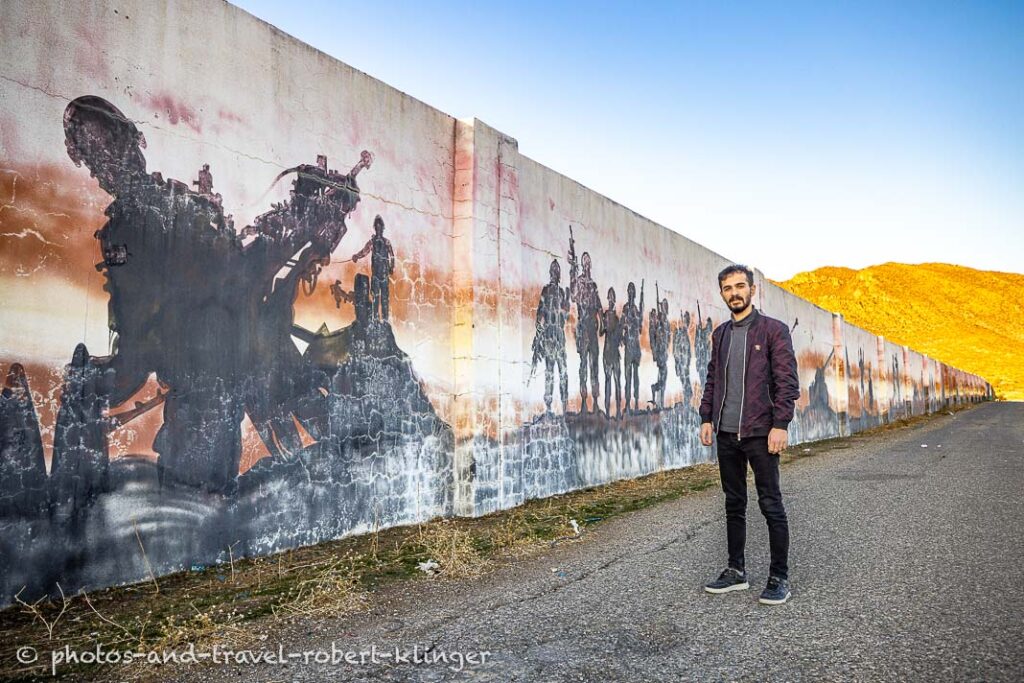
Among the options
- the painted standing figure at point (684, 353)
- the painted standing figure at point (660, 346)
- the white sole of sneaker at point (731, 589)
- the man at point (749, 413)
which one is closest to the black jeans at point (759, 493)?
the man at point (749, 413)

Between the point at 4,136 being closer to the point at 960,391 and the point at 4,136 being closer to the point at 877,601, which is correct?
the point at 877,601

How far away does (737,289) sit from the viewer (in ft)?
13.0

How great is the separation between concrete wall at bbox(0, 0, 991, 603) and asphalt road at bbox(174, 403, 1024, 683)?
154cm

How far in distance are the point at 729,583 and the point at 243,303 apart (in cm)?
365

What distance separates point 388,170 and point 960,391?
54.1 meters

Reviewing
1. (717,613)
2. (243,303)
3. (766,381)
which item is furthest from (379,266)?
(717,613)

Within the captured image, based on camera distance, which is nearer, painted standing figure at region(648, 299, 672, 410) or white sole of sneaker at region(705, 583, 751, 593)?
white sole of sneaker at region(705, 583, 751, 593)

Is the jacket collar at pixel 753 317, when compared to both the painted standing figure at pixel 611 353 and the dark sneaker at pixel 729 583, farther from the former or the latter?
the painted standing figure at pixel 611 353

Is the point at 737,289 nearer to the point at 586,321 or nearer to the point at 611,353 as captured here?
the point at 586,321

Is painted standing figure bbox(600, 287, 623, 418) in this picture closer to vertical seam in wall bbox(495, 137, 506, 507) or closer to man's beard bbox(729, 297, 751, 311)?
vertical seam in wall bbox(495, 137, 506, 507)

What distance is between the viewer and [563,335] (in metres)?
8.77

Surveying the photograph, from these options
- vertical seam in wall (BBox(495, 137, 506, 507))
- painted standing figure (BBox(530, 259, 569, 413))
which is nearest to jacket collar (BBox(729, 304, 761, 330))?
vertical seam in wall (BBox(495, 137, 506, 507))

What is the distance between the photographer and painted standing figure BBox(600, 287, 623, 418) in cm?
966

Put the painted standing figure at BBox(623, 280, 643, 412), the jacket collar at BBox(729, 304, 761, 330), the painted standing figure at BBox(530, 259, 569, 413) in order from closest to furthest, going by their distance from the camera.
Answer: the jacket collar at BBox(729, 304, 761, 330) → the painted standing figure at BBox(530, 259, 569, 413) → the painted standing figure at BBox(623, 280, 643, 412)
